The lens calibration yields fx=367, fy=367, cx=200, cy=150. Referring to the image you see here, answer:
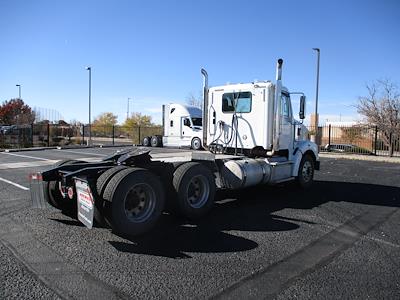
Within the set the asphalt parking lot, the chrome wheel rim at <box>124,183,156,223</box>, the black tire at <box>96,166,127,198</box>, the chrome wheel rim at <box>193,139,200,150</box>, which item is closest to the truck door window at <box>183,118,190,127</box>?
the chrome wheel rim at <box>193,139,200,150</box>

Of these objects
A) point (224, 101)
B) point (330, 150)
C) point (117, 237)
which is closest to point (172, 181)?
point (117, 237)

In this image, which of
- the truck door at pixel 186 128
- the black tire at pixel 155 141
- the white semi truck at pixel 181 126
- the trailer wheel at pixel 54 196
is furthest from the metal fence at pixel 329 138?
the trailer wheel at pixel 54 196

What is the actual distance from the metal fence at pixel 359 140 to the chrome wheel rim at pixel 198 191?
19186 mm

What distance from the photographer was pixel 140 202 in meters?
5.70

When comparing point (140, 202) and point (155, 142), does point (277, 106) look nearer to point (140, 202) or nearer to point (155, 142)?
point (140, 202)

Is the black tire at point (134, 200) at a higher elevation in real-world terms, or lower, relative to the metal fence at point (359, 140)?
lower

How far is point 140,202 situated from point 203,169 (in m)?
1.57

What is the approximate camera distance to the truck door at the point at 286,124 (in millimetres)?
9414

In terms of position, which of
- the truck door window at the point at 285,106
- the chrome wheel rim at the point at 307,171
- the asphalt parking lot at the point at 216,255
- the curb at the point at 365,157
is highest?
the truck door window at the point at 285,106

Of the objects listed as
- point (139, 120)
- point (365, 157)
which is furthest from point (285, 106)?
point (139, 120)

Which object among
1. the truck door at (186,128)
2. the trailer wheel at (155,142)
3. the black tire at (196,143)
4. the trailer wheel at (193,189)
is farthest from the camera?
the trailer wheel at (155,142)

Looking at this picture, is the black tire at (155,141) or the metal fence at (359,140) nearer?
the metal fence at (359,140)

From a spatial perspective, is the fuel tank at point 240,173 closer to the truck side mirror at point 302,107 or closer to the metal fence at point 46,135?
the truck side mirror at point 302,107

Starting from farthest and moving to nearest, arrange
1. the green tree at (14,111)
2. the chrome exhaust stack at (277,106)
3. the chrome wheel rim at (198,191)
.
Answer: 1. the green tree at (14,111)
2. the chrome exhaust stack at (277,106)
3. the chrome wheel rim at (198,191)
